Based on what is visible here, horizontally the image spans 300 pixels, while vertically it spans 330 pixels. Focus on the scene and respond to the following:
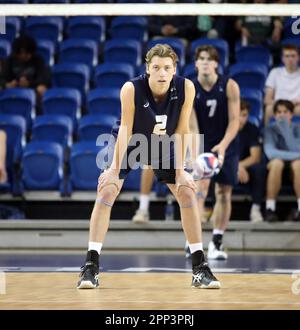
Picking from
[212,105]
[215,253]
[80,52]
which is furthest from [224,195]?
[80,52]

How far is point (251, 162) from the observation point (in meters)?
11.7

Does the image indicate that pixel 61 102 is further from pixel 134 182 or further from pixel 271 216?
pixel 271 216

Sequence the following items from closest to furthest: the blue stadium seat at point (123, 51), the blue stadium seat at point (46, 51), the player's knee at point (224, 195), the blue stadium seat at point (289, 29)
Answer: the player's knee at point (224, 195)
the blue stadium seat at point (289, 29)
the blue stadium seat at point (123, 51)
the blue stadium seat at point (46, 51)

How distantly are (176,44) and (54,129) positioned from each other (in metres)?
2.22

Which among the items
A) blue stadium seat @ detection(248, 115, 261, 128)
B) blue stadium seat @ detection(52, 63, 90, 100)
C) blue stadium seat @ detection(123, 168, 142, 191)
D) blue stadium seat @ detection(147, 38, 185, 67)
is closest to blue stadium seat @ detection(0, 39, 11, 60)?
blue stadium seat @ detection(52, 63, 90, 100)

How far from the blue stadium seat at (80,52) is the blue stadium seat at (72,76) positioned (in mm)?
475

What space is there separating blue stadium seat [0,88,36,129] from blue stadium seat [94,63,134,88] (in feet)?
3.36

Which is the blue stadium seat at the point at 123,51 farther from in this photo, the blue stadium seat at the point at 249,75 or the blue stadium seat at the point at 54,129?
the blue stadium seat at the point at 54,129

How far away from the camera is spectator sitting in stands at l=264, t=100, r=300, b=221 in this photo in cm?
1130

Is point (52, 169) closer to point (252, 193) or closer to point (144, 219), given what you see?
point (144, 219)

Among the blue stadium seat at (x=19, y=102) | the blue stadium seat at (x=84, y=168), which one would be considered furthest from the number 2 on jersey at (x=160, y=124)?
the blue stadium seat at (x=19, y=102)

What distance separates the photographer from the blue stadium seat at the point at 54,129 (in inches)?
493

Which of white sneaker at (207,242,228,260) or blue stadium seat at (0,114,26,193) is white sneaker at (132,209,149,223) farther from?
blue stadium seat at (0,114,26,193)
